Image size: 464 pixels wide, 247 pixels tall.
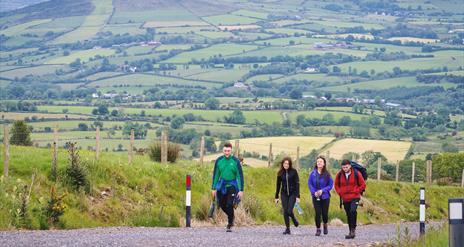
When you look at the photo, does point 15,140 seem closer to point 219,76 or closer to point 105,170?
point 105,170

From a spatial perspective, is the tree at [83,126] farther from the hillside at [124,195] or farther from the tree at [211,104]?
the hillside at [124,195]

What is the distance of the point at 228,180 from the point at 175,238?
9.70ft

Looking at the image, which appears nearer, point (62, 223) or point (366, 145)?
point (62, 223)

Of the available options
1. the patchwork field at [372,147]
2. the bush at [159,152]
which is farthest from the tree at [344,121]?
the bush at [159,152]

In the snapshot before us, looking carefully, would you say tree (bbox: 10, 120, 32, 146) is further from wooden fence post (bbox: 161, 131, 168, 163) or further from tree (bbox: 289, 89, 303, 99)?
tree (bbox: 289, 89, 303, 99)

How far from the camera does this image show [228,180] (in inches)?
867

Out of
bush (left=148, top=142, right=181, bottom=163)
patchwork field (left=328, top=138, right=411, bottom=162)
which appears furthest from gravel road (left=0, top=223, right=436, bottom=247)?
patchwork field (left=328, top=138, right=411, bottom=162)

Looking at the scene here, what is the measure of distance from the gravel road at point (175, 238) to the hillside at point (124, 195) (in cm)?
147

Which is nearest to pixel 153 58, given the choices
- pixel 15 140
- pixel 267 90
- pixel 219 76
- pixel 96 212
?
pixel 219 76

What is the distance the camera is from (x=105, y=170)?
2616 cm

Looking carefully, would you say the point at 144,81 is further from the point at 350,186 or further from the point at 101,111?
the point at 350,186

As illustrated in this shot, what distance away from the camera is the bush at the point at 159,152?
33719 millimetres

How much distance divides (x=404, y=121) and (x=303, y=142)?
36883mm

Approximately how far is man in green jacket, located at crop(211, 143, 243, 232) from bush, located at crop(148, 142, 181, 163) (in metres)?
11.5
